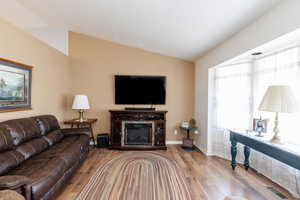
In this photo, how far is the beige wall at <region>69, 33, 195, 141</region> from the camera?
13.4ft

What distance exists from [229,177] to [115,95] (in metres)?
3.26

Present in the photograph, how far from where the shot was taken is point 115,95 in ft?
13.3

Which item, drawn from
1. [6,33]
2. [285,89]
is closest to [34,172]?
[6,33]

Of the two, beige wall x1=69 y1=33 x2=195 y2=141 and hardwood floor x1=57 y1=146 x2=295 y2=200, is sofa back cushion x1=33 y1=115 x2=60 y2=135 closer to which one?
hardwood floor x1=57 y1=146 x2=295 y2=200

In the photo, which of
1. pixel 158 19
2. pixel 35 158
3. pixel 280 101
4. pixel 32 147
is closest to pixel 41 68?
pixel 32 147

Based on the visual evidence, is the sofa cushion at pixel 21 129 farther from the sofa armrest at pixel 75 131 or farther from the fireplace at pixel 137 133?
the fireplace at pixel 137 133

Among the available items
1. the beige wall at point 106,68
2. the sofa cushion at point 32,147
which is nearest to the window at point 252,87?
the beige wall at point 106,68

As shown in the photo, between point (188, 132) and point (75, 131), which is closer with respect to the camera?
point (75, 131)

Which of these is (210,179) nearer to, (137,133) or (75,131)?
(137,133)

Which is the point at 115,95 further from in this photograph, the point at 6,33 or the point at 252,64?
the point at 252,64

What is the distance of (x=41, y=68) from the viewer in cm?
297

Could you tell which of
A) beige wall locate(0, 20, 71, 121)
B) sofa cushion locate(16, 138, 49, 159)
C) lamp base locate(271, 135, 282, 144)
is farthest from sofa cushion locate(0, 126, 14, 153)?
lamp base locate(271, 135, 282, 144)

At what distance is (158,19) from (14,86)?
2715mm

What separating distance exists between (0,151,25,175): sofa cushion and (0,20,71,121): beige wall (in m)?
0.80
